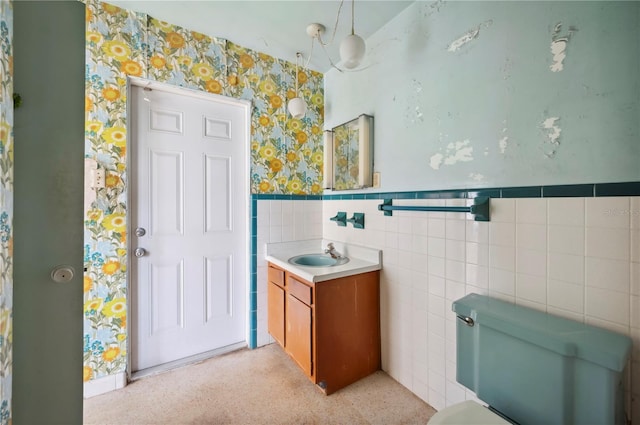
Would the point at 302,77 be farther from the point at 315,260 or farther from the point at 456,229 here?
the point at 456,229

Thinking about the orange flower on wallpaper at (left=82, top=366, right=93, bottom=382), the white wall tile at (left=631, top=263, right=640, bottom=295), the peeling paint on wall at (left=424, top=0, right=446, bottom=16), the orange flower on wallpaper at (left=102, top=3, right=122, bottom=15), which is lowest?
the orange flower on wallpaper at (left=82, top=366, right=93, bottom=382)

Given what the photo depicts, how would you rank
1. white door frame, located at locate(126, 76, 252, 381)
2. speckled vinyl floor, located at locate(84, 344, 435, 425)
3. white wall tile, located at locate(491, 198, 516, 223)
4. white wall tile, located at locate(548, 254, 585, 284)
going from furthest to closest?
white door frame, located at locate(126, 76, 252, 381), speckled vinyl floor, located at locate(84, 344, 435, 425), white wall tile, located at locate(491, 198, 516, 223), white wall tile, located at locate(548, 254, 585, 284)

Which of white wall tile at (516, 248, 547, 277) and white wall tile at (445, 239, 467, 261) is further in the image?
white wall tile at (445, 239, 467, 261)

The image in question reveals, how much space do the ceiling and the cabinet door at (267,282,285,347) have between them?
1897 millimetres

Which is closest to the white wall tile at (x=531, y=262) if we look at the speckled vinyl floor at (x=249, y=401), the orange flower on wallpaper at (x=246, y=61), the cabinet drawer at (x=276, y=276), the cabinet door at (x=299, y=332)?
the speckled vinyl floor at (x=249, y=401)

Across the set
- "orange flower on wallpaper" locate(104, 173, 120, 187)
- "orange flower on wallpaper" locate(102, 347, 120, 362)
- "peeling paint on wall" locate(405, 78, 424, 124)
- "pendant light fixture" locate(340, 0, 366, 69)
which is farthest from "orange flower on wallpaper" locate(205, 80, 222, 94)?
"orange flower on wallpaper" locate(102, 347, 120, 362)

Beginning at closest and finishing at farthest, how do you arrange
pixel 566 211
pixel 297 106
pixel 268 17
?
pixel 566 211 < pixel 268 17 < pixel 297 106

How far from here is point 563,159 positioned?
1.07 metres

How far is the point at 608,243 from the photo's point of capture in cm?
97

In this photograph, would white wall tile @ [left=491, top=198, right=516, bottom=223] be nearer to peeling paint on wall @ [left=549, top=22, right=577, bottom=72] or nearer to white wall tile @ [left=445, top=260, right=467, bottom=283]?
white wall tile @ [left=445, top=260, right=467, bottom=283]

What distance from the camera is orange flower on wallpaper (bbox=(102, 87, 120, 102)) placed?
1677 mm

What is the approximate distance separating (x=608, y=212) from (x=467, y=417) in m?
0.90

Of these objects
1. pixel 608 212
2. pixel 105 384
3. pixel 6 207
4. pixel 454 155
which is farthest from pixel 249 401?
pixel 608 212

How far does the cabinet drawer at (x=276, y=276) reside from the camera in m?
1.99
